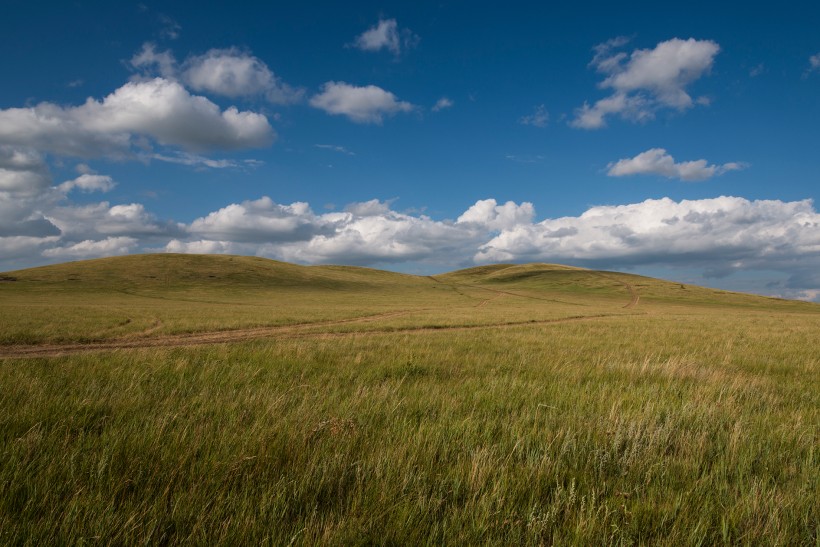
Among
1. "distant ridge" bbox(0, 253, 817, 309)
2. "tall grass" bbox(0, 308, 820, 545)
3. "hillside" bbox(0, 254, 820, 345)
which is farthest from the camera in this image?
"distant ridge" bbox(0, 253, 817, 309)

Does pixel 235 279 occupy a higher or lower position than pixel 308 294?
higher

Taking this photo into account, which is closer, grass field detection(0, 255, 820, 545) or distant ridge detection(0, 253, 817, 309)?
grass field detection(0, 255, 820, 545)

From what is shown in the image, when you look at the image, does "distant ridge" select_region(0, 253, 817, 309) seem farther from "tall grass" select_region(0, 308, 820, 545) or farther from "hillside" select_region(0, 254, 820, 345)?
"tall grass" select_region(0, 308, 820, 545)

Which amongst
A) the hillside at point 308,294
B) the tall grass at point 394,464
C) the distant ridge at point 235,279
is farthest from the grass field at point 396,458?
the distant ridge at point 235,279

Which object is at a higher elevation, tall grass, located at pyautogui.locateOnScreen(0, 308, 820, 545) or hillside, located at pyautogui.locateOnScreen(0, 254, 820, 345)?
tall grass, located at pyautogui.locateOnScreen(0, 308, 820, 545)

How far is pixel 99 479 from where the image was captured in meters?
2.86

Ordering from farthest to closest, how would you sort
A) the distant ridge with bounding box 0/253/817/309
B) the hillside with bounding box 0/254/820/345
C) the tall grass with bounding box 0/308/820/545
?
the distant ridge with bounding box 0/253/817/309, the hillside with bounding box 0/254/820/345, the tall grass with bounding box 0/308/820/545

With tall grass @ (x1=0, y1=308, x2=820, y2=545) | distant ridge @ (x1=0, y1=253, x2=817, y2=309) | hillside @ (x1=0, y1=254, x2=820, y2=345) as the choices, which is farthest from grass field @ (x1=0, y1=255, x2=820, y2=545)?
distant ridge @ (x1=0, y1=253, x2=817, y2=309)

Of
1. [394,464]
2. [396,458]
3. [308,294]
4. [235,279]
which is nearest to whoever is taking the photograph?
[394,464]

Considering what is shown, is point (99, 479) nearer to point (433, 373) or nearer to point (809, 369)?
point (433, 373)

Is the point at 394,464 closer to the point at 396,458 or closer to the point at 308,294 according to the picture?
the point at 396,458

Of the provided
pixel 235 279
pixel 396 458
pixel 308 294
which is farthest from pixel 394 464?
pixel 235 279

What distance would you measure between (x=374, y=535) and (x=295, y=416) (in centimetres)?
230

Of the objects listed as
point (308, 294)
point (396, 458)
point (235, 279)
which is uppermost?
point (396, 458)
